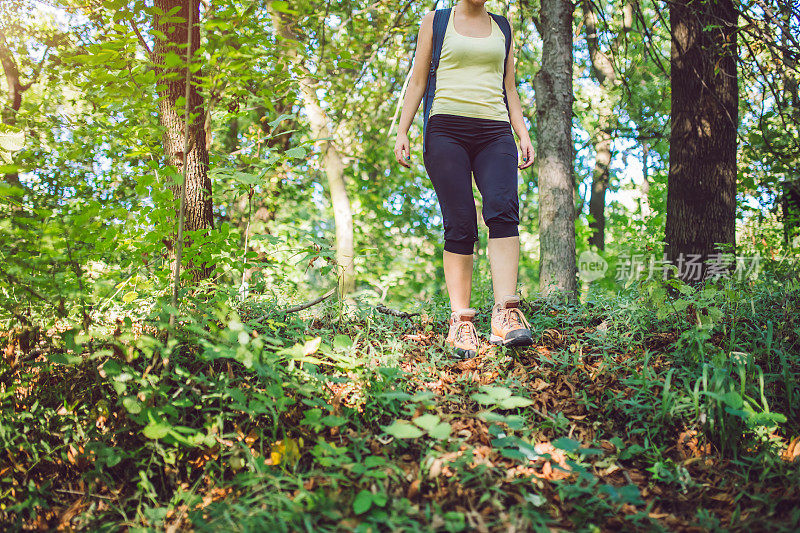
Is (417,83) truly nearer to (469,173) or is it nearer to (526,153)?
(469,173)

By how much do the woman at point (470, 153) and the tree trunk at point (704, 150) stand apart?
233cm

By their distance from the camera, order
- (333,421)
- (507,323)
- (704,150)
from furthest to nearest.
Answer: (704,150)
(507,323)
(333,421)

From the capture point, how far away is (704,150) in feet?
13.6

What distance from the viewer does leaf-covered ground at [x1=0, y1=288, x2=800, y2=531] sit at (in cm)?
147

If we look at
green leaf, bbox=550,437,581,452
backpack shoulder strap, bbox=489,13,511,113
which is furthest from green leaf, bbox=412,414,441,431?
backpack shoulder strap, bbox=489,13,511,113

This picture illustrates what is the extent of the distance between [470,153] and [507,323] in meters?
1.00

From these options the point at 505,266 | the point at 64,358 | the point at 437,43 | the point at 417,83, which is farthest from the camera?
the point at 417,83

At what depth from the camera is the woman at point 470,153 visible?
256cm

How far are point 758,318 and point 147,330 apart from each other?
331 centimetres

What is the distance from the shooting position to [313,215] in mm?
10492

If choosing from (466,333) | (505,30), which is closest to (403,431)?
(466,333)

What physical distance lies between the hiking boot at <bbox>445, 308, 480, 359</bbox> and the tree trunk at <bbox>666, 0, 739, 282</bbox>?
247cm

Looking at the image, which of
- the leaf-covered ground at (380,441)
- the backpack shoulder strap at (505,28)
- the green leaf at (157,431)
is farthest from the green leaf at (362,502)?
the backpack shoulder strap at (505,28)

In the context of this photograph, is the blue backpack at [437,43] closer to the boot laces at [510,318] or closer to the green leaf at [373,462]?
the boot laces at [510,318]
